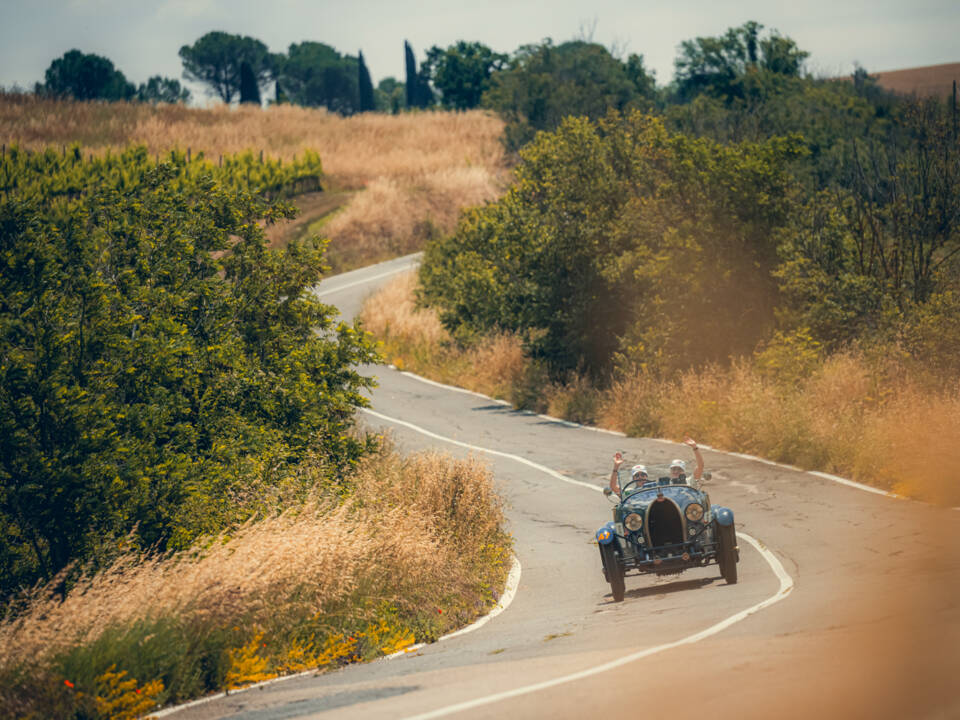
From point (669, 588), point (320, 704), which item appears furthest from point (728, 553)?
point (320, 704)

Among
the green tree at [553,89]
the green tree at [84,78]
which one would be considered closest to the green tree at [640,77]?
the green tree at [553,89]

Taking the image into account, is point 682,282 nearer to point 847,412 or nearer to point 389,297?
point 847,412

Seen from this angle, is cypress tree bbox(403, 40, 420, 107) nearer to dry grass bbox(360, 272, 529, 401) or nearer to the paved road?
dry grass bbox(360, 272, 529, 401)

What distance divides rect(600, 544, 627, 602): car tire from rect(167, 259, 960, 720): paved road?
239 mm

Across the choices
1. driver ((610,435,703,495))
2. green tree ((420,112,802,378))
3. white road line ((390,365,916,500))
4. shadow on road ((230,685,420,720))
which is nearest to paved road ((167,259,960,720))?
shadow on road ((230,685,420,720))

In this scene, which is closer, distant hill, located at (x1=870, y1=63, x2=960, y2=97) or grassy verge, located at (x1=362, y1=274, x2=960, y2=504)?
grassy verge, located at (x1=362, y1=274, x2=960, y2=504)

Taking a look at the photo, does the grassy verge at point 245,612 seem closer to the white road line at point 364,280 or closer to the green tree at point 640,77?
the white road line at point 364,280

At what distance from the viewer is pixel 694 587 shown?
12414mm

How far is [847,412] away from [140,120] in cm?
6485

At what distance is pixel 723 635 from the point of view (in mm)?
8586

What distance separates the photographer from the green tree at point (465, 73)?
379ft

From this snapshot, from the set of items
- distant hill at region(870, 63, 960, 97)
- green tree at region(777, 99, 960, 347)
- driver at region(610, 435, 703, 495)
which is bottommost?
driver at region(610, 435, 703, 495)

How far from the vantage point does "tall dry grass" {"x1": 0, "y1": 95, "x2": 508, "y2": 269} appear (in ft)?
200

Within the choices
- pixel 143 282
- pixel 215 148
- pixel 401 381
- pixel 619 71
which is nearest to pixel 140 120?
pixel 215 148
